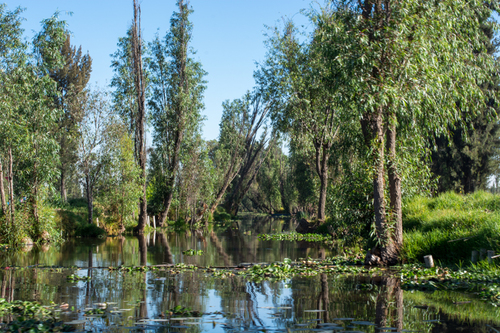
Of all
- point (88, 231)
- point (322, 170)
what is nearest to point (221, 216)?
point (322, 170)

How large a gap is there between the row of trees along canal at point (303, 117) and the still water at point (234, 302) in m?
4.03

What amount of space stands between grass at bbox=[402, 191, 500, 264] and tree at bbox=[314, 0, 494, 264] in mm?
673

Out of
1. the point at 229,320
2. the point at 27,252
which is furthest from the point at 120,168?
the point at 229,320

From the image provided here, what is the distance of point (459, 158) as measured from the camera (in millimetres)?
32344

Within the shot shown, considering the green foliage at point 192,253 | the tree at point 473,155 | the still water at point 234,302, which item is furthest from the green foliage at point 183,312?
the tree at point 473,155

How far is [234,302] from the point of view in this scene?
7695mm

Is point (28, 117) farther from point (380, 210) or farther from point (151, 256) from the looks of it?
point (380, 210)

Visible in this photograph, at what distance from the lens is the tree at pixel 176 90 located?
31.3 meters

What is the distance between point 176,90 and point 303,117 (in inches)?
442

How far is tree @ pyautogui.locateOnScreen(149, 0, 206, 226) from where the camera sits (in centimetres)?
3128

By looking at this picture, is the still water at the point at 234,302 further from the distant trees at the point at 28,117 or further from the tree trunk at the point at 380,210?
the distant trees at the point at 28,117

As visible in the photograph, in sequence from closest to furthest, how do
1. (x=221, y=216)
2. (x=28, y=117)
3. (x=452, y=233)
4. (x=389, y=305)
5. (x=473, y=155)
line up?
(x=389, y=305)
(x=452, y=233)
(x=28, y=117)
(x=473, y=155)
(x=221, y=216)

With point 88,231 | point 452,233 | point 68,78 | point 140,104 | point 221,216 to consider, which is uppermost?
point 68,78

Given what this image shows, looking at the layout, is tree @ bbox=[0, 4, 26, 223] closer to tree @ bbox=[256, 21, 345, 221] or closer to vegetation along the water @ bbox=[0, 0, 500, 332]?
vegetation along the water @ bbox=[0, 0, 500, 332]
